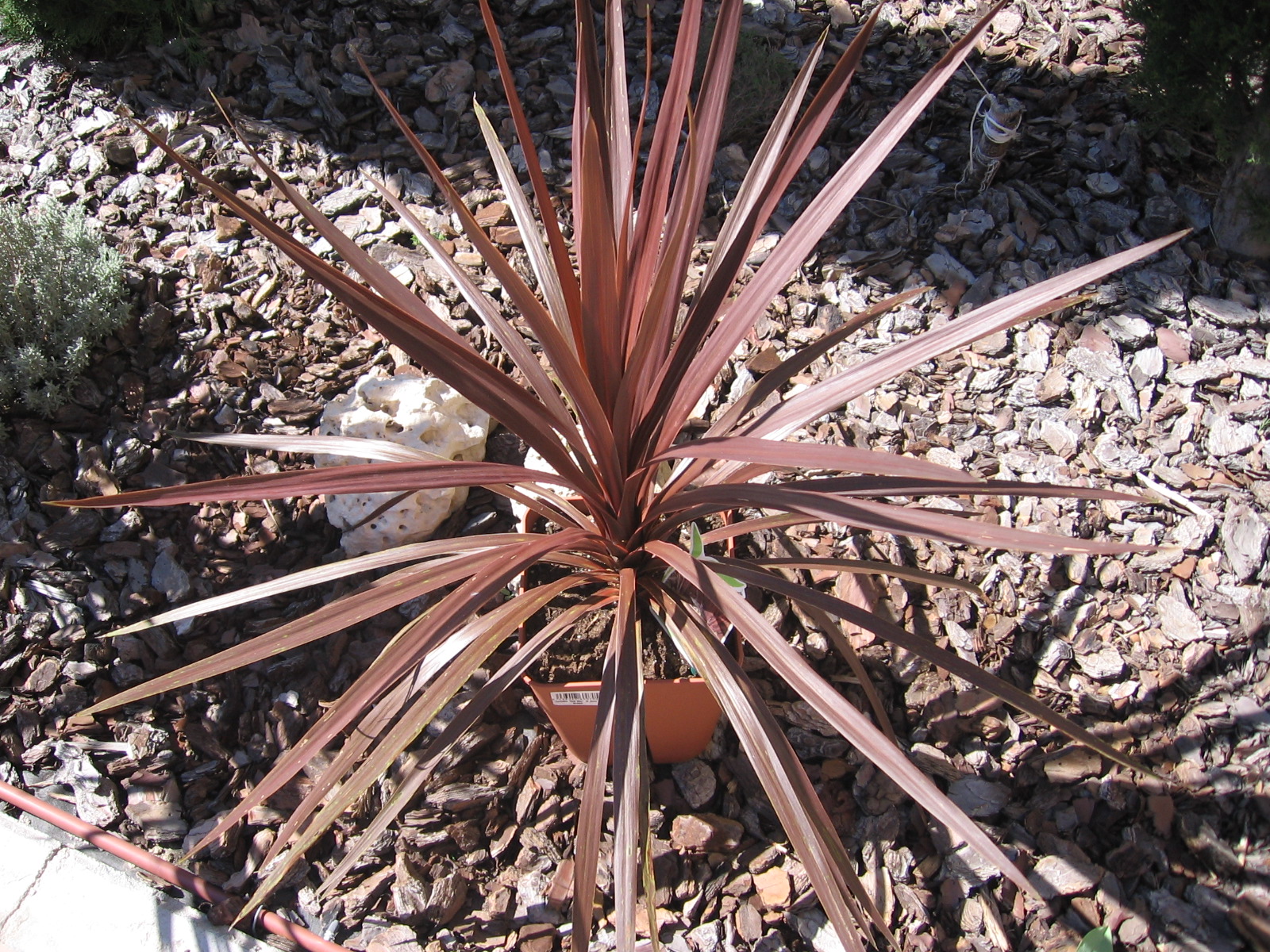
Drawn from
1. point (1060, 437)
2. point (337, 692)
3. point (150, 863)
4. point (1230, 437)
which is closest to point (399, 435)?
point (337, 692)

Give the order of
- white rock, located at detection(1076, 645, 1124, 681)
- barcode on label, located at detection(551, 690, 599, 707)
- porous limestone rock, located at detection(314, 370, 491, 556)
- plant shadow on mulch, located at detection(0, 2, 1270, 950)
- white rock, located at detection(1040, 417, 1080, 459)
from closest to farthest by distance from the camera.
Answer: barcode on label, located at detection(551, 690, 599, 707) < plant shadow on mulch, located at detection(0, 2, 1270, 950) < white rock, located at detection(1076, 645, 1124, 681) < porous limestone rock, located at detection(314, 370, 491, 556) < white rock, located at detection(1040, 417, 1080, 459)

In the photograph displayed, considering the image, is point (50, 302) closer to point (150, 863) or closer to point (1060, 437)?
point (150, 863)

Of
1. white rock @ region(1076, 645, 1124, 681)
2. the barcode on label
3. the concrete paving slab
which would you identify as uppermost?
the barcode on label

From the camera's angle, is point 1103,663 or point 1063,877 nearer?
point 1063,877

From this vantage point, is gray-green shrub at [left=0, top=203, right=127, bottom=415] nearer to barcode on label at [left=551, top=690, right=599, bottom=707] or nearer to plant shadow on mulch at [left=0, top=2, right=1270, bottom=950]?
plant shadow on mulch at [left=0, top=2, right=1270, bottom=950]

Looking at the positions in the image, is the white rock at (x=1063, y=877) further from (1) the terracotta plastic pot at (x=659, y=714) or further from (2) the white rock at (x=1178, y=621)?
(1) the terracotta plastic pot at (x=659, y=714)

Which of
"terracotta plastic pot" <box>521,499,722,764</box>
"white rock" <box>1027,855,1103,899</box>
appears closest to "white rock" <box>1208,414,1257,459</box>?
"white rock" <box>1027,855,1103,899</box>
